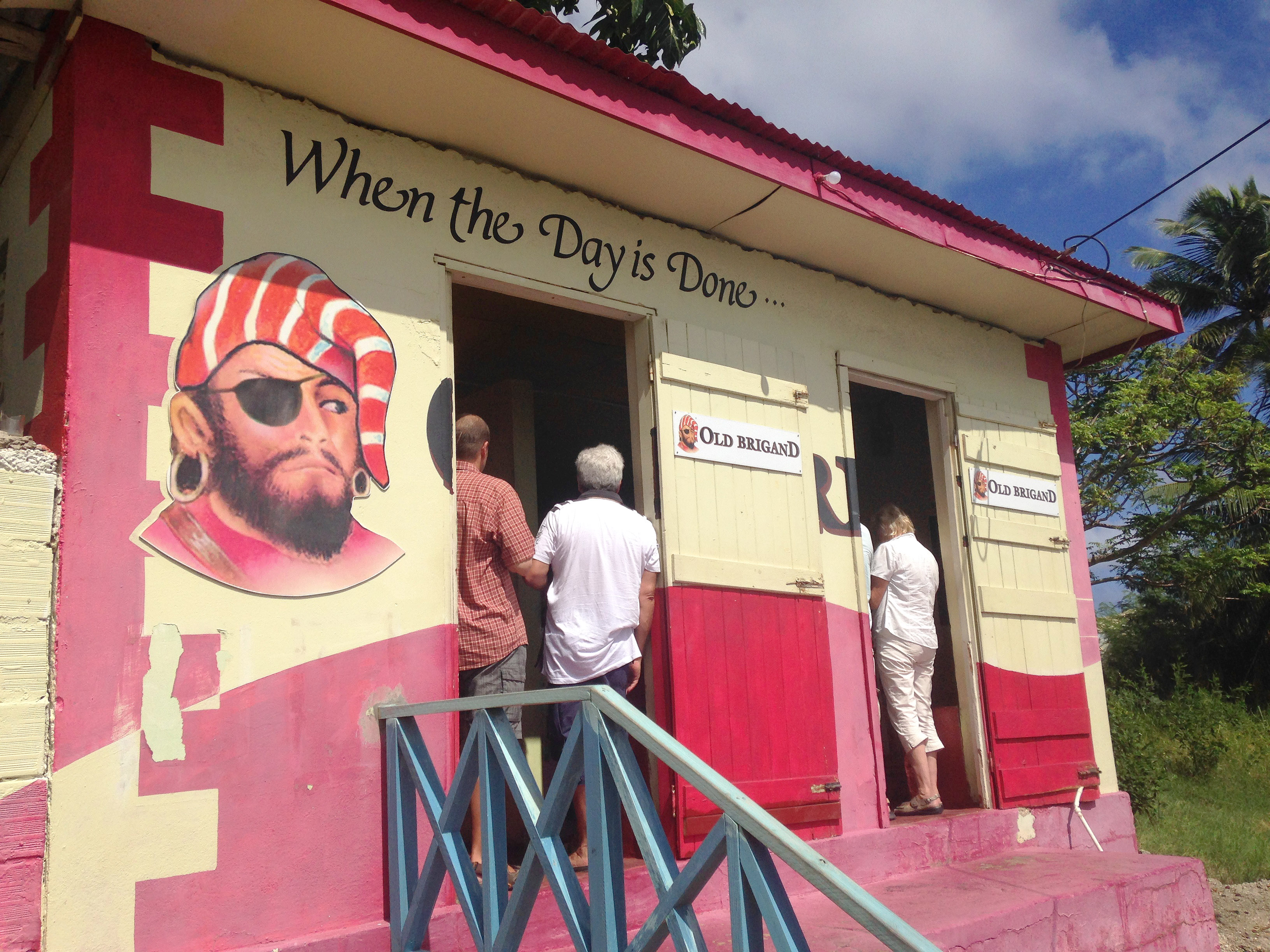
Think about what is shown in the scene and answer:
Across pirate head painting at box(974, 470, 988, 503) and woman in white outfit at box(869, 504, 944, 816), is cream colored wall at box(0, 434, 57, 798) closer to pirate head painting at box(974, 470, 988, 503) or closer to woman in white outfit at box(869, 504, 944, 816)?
woman in white outfit at box(869, 504, 944, 816)

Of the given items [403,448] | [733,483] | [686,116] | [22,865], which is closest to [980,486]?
[733,483]

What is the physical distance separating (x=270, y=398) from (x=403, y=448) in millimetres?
526

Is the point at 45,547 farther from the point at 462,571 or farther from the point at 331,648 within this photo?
the point at 462,571

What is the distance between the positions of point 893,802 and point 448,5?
16.6 ft

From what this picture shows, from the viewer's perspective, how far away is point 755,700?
4.99 m

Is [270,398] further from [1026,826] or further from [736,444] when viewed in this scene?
[1026,826]

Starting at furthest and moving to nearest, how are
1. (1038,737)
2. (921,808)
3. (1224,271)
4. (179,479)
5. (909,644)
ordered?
(1224,271) < (1038,737) < (909,644) < (921,808) < (179,479)

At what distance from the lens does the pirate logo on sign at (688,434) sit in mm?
5012

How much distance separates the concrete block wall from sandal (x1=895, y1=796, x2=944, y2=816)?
410cm

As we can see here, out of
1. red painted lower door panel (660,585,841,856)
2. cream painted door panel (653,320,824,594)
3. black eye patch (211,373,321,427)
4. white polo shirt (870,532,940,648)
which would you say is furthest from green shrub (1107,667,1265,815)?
black eye patch (211,373,321,427)

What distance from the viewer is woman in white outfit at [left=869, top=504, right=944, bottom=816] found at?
5656 mm

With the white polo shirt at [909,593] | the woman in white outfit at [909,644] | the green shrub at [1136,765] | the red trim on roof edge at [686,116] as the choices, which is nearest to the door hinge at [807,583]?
the woman in white outfit at [909,644]

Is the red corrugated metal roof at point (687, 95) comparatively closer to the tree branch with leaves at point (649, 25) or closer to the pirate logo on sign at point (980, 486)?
the pirate logo on sign at point (980, 486)

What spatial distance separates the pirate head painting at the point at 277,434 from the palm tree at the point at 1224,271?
21.3 metres
